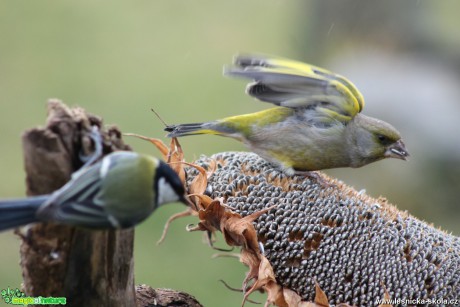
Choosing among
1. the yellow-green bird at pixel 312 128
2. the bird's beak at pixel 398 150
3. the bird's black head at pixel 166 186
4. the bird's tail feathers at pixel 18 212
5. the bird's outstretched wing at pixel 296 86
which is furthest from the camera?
the bird's beak at pixel 398 150

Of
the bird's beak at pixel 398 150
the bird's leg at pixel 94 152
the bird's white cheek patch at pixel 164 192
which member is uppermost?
the bird's leg at pixel 94 152

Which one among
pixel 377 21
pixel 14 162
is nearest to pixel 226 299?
pixel 14 162

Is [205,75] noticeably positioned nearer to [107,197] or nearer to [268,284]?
[268,284]

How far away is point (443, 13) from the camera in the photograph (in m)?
15.6

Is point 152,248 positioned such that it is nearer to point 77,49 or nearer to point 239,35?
point 77,49

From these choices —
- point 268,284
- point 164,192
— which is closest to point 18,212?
point 164,192

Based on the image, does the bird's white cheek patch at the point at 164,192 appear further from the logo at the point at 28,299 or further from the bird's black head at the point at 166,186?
the logo at the point at 28,299

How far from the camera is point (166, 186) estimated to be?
124 inches

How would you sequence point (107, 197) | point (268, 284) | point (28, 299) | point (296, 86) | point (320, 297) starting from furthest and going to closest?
point (296, 86)
point (268, 284)
point (320, 297)
point (28, 299)
point (107, 197)

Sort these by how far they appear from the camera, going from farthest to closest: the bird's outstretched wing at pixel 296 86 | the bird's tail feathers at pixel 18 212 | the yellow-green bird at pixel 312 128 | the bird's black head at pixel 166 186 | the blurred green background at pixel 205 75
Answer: the blurred green background at pixel 205 75, the yellow-green bird at pixel 312 128, the bird's outstretched wing at pixel 296 86, the bird's black head at pixel 166 186, the bird's tail feathers at pixel 18 212

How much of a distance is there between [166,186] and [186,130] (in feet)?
4.00

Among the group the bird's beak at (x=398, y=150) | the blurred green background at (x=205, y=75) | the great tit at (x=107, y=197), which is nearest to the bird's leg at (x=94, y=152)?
the great tit at (x=107, y=197)

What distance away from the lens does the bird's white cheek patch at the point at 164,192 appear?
3.12 meters

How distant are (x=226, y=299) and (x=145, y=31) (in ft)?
25.9
